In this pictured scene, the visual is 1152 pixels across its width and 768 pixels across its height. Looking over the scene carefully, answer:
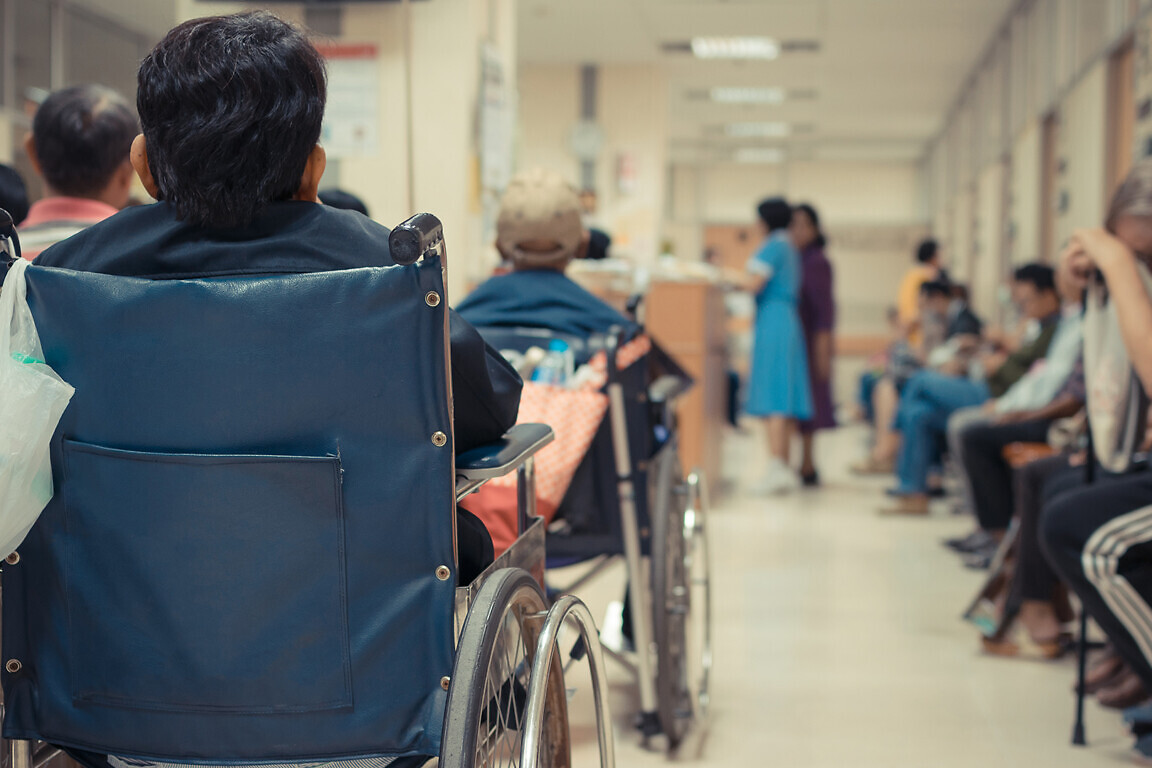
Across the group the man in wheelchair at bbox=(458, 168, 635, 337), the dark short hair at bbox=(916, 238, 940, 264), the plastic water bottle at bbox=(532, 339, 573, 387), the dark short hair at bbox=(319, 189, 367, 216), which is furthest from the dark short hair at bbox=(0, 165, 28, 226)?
the dark short hair at bbox=(916, 238, 940, 264)

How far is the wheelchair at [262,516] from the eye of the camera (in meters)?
1.08

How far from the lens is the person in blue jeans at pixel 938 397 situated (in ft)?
14.5

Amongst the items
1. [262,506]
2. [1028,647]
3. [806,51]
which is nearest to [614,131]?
[806,51]

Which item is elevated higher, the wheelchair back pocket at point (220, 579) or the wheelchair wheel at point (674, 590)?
the wheelchair back pocket at point (220, 579)

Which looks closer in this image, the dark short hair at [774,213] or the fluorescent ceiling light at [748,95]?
the dark short hair at [774,213]

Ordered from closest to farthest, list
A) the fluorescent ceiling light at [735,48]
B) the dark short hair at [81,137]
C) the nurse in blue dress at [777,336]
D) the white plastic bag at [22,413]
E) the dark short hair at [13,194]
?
1. the white plastic bag at [22,413]
2. the dark short hair at [81,137]
3. the dark short hair at [13,194]
4. the nurse in blue dress at [777,336]
5. the fluorescent ceiling light at [735,48]

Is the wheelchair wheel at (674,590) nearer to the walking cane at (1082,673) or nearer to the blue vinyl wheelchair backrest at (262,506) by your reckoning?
the walking cane at (1082,673)

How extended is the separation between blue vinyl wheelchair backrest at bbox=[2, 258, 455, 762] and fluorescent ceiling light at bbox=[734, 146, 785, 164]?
49.2ft

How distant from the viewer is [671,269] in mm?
5180

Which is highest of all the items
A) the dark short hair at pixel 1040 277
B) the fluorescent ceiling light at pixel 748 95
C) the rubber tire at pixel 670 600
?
the fluorescent ceiling light at pixel 748 95

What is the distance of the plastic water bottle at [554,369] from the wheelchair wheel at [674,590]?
32 cm

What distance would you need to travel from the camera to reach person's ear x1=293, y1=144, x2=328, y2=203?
47.4 inches

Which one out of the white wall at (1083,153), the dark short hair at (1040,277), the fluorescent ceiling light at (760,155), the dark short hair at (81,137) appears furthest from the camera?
the fluorescent ceiling light at (760,155)

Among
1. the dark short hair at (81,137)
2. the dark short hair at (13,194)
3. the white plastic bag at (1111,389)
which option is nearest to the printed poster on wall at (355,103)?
the dark short hair at (13,194)
